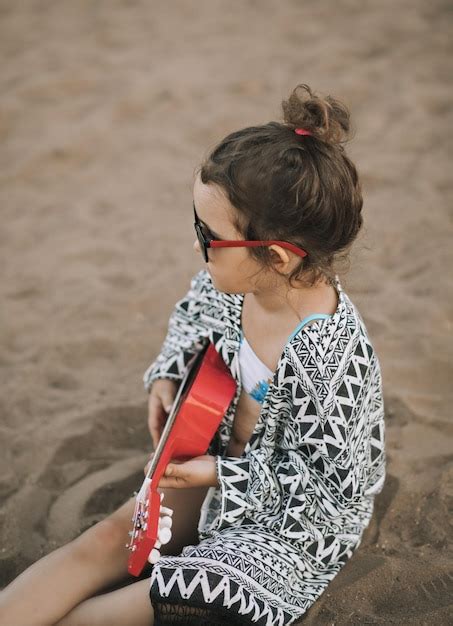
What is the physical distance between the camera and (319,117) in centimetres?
176

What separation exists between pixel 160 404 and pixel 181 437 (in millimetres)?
328

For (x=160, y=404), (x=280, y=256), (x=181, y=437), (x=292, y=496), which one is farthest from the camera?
(x=160, y=404)

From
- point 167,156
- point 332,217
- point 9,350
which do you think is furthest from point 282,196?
point 167,156

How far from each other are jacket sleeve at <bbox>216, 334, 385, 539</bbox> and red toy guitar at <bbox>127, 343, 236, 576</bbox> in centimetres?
A: 15

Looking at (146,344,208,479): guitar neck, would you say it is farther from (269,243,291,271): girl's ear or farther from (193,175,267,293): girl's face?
(269,243,291,271): girl's ear

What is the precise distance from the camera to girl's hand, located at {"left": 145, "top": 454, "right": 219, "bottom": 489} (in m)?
1.91

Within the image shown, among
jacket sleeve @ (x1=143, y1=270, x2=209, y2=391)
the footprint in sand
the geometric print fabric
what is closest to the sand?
the footprint in sand

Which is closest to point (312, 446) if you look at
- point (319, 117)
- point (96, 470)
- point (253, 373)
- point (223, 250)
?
point (253, 373)

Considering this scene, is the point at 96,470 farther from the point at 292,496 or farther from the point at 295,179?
the point at 295,179

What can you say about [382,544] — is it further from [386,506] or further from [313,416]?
[313,416]

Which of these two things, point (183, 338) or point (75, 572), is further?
point (183, 338)

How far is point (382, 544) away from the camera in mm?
2223

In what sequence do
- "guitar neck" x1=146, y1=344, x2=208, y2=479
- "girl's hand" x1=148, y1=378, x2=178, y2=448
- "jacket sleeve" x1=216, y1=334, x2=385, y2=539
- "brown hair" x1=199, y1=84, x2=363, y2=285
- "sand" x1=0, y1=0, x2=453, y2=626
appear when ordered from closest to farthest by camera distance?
1. "brown hair" x1=199, y1=84, x2=363, y2=285
2. "jacket sleeve" x1=216, y1=334, x2=385, y2=539
3. "guitar neck" x1=146, y1=344, x2=208, y2=479
4. "girl's hand" x1=148, y1=378, x2=178, y2=448
5. "sand" x1=0, y1=0, x2=453, y2=626

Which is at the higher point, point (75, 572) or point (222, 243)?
point (222, 243)
